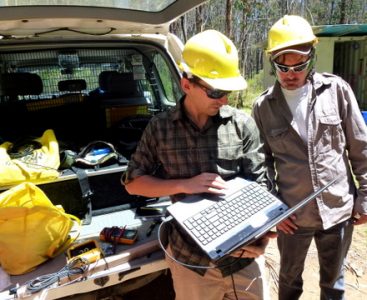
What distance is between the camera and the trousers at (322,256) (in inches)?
80.9

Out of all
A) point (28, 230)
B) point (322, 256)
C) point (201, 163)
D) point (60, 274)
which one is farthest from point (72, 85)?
point (322, 256)

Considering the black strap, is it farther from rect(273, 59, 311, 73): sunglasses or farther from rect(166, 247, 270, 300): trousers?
rect(273, 59, 311, 73): sunglasses

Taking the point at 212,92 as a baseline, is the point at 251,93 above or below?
below

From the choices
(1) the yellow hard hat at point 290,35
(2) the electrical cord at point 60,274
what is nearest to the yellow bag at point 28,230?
(2) the electrical cord at point 60,274

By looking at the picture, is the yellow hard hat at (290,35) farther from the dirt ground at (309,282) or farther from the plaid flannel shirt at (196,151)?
Answer: the dirt ground at (309,282)

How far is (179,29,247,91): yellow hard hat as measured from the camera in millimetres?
1497

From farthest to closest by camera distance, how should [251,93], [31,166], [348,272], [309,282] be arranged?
[251,93], [348,272], [309,282], [31,166]

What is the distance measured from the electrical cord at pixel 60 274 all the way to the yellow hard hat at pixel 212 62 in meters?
1.06

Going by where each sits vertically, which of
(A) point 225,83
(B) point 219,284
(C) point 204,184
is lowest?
(B) point 219,284

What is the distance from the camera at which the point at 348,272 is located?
9.73 feet

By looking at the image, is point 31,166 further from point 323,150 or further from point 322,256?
point 322,256

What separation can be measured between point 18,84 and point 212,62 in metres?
2.28

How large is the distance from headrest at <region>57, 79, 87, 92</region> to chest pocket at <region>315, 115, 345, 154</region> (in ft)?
7.50

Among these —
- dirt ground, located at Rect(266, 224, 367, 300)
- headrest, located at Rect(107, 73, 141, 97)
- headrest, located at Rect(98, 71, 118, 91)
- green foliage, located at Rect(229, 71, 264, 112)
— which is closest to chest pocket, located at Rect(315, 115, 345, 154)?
dirt ground, located at Rect(266, 224, 367, 300)
